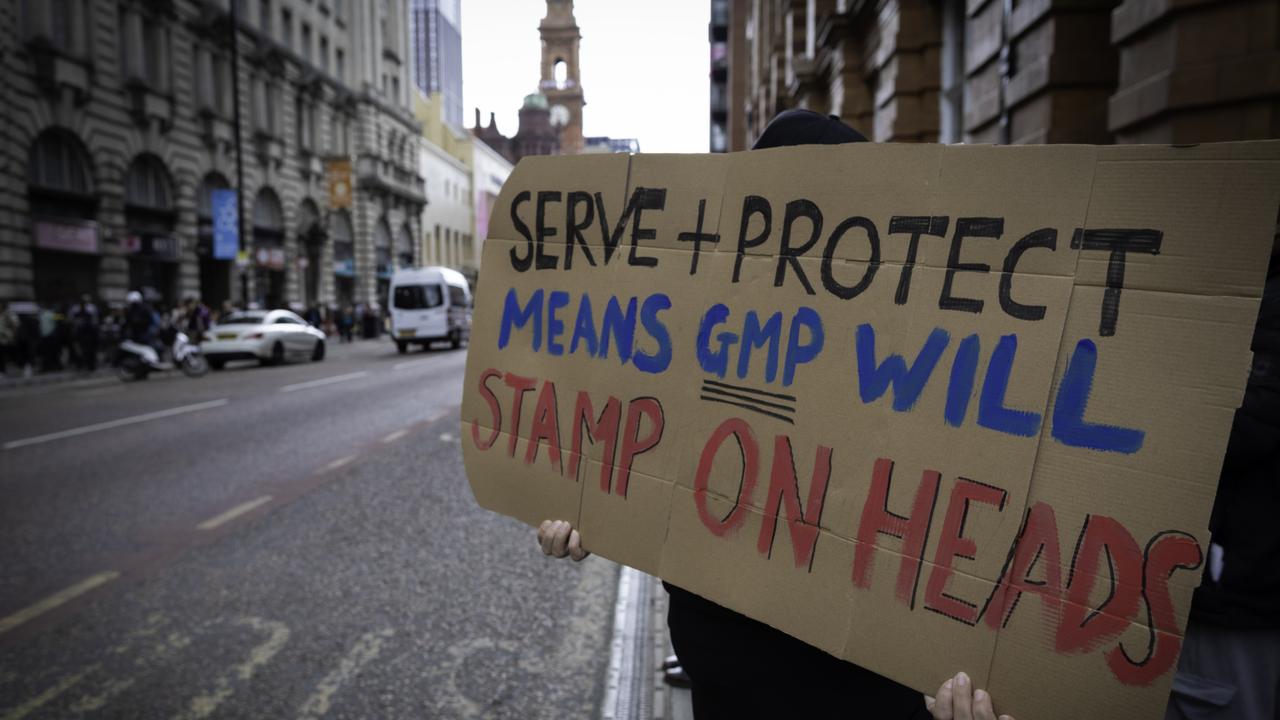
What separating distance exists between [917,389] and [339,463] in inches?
279

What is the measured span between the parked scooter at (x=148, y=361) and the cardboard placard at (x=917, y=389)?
1723 centimetres

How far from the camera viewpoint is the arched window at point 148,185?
24703 millimetres

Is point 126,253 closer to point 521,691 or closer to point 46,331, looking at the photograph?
point 46,331

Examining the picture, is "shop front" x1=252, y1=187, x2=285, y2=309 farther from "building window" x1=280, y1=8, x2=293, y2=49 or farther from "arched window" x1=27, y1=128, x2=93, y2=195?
"arched window" x1=27, y1=128, x2=93, y2=195

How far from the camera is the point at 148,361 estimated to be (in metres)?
16.1

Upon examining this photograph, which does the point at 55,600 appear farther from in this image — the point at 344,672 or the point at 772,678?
the point at 772,678

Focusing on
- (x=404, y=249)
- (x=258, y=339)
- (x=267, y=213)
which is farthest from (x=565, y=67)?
(x=258, y=339)

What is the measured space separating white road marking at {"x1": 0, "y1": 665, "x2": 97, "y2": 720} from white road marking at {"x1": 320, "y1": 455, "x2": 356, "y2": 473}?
396cm

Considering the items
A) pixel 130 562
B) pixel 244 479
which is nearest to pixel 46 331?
pixel 244 479

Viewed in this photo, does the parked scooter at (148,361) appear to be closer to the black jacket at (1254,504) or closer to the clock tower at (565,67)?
the black jacket at (1254,504)

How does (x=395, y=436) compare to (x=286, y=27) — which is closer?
(x=395, y=436)

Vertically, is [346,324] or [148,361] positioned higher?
[148,361]

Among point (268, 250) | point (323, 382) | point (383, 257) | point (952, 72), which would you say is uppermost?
point (952, 72)

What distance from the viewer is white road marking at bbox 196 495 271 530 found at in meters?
5.39
